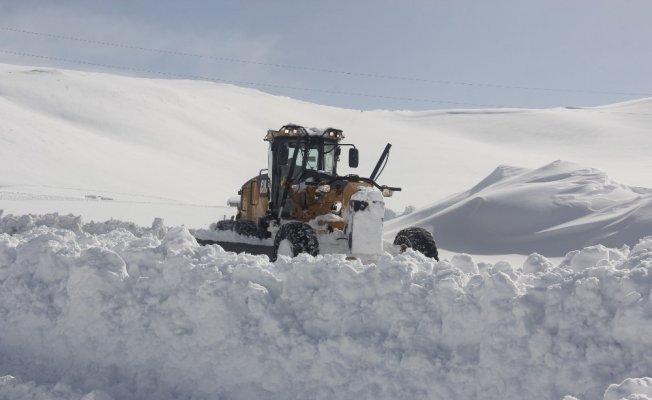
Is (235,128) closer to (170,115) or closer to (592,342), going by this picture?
(170,115)

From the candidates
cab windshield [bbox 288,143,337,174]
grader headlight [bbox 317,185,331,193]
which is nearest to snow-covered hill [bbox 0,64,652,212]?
cab windshield [bbox 288,143,337,174]

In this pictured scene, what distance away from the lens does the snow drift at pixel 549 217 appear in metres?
11.7

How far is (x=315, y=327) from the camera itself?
4.62m

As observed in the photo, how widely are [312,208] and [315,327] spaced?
509 cm

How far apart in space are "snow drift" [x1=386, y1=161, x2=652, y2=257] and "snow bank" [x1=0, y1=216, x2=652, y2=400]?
667cm

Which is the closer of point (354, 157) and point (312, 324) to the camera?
point (312, 324)

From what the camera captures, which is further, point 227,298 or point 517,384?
point 227,298

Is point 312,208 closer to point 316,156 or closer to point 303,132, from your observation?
point 316,156

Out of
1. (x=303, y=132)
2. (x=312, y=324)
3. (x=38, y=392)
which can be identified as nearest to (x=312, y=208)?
(x=303, y=132)

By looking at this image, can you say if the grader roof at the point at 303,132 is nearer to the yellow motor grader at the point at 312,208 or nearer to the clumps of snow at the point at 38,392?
the yellow motor grader at the point at 312,208

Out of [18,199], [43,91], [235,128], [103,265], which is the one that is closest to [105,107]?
[43,91]

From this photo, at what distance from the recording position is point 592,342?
3.88 meters

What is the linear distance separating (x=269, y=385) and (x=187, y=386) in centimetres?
64

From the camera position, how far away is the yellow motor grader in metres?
8.01
